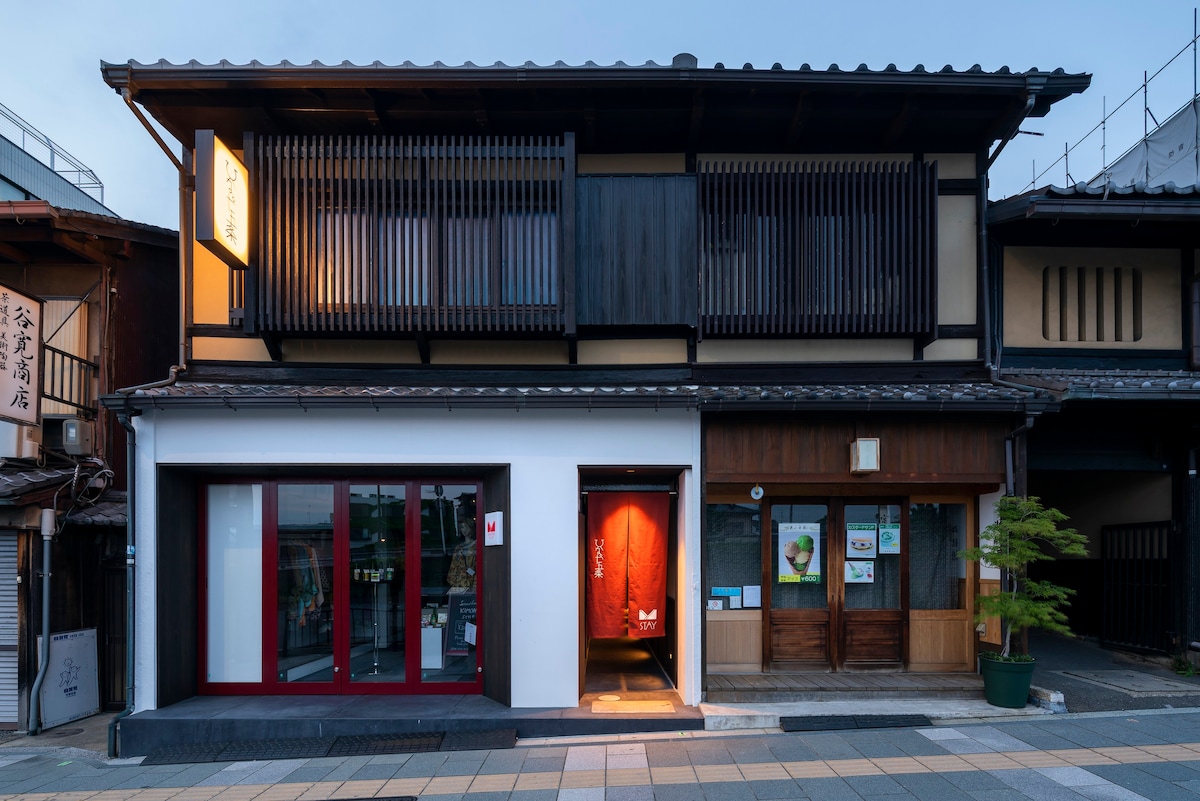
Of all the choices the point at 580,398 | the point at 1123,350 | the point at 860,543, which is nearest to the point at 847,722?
the point at 860,543

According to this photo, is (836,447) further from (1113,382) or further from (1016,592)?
(1113,382)

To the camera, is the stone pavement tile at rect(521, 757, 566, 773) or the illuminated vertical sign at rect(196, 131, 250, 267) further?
the illuminated vertical sign at rect(196, 131, 250, 267)

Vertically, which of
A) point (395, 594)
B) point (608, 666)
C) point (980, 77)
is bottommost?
point (608, 666)

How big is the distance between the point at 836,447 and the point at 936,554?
2.47 m

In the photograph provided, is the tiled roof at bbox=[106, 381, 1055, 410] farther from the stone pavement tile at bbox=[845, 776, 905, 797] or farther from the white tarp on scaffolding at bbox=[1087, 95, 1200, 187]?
the white tarp on scaffolding at bbox=[1087, 95, 1200, 187]

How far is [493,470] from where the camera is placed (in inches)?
335

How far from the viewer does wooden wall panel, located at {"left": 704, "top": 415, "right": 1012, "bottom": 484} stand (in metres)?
8.38

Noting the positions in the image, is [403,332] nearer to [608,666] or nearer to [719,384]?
[719,384]

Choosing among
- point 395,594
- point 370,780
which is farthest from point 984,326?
point 370,780

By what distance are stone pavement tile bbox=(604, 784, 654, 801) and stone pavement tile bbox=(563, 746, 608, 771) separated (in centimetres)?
53

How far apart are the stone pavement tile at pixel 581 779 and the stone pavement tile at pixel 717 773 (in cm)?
90

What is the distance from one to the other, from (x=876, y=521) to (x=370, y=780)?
22.3 ft

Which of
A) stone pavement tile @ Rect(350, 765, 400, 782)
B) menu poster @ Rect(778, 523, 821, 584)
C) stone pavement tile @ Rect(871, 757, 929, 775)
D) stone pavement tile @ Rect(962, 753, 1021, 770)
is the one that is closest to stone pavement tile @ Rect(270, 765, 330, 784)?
stone pavement tile @ Rect(350, 765, 400, 782)

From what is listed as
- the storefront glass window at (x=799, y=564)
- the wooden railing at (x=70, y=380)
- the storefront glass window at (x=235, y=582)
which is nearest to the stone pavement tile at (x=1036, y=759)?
the storefront glass window at (x=799, y=564)
